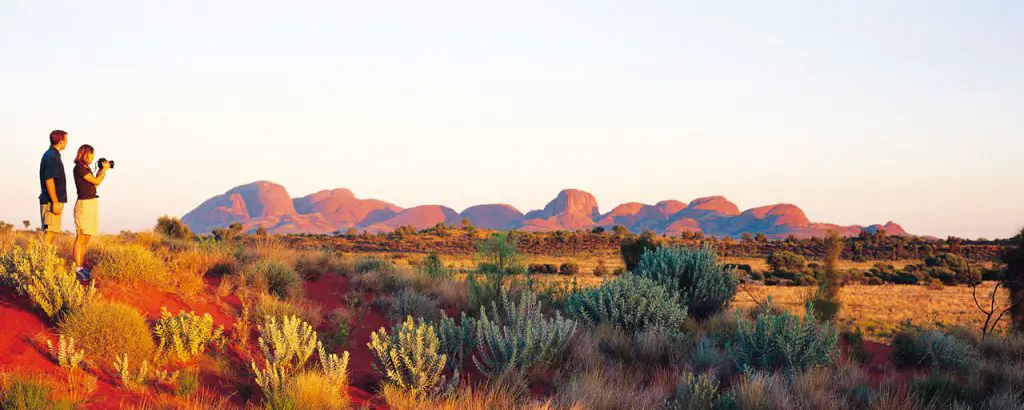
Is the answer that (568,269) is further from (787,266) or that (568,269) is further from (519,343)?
(519,343)

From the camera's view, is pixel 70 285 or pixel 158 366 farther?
pixel 70 285

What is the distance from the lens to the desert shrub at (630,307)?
1005 centimetres

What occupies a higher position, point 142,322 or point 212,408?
point 142,322

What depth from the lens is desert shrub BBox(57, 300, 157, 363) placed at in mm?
6617

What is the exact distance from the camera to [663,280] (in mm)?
12078

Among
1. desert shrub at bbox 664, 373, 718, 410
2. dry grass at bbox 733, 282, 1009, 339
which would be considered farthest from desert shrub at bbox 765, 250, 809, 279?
desert shrub at bbox 664, 373, 718, 410

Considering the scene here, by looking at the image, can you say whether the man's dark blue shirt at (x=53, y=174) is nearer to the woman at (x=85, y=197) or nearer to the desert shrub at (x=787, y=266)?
the woman at (x=85, y=197)

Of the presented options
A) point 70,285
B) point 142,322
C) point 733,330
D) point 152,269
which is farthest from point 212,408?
point 733,330

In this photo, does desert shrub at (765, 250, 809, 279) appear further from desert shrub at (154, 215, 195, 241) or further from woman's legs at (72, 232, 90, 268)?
woman's legs at (72, 232, 90, 268)

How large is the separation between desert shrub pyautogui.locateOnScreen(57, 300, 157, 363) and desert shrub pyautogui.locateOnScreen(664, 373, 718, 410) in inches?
206

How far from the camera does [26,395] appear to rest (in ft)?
17.2

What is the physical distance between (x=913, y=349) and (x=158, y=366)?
1005cm

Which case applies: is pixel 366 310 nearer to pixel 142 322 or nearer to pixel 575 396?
pixel 142 322

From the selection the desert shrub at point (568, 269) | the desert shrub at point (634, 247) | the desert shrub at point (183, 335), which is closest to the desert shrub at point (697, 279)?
the desert shrub at point (183, 335)
